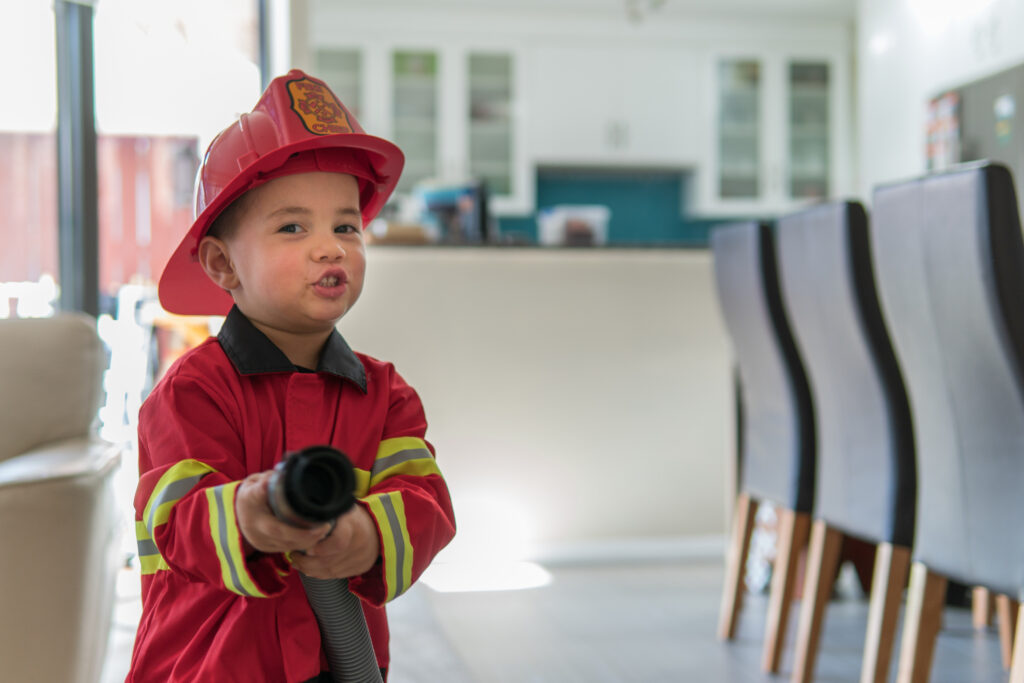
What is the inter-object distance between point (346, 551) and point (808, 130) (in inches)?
216

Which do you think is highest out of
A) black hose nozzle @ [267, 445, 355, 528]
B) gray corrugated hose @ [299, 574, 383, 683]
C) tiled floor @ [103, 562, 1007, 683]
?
black hose nozzle @ [267, 445, 355, 528]

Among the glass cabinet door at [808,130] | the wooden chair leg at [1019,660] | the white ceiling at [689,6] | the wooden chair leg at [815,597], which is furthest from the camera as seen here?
the glass cabinet door at [808,130]

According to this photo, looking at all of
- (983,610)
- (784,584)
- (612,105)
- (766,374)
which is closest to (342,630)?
(784,584)

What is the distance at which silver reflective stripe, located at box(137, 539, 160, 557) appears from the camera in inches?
35.7

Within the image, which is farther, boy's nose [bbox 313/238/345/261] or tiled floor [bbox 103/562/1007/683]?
tiled floor [bbox 103/562/1007/683]

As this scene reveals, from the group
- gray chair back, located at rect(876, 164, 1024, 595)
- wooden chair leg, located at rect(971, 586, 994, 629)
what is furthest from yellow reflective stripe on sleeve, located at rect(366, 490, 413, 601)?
wooden chair leg, located at rect(971, 586, 994, 629)

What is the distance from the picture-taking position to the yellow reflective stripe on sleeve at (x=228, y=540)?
757mm

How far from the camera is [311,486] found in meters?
0.69

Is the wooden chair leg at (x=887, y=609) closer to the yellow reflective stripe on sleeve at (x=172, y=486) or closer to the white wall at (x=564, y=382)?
the yellow reflective stripe on sleeve at (x=172, y=486)

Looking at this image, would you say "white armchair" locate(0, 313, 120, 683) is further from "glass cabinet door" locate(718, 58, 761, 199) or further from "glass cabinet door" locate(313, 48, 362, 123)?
"glass cabinet door" locate(718, 58, 761, 199)

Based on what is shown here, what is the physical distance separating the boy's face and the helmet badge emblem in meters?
0.04

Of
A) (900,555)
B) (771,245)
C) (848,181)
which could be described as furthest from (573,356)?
(848,181)

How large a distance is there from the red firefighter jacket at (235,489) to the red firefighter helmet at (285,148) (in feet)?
0.40

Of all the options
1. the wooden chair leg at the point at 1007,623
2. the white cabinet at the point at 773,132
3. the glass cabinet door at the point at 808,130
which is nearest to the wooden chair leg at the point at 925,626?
the wooden chair leg at the point at 1007,623
